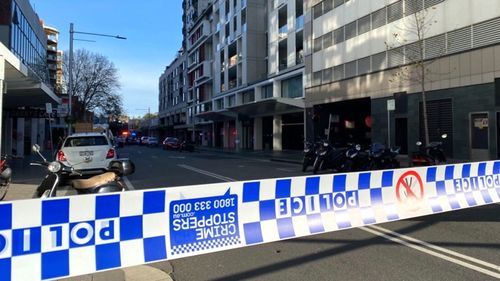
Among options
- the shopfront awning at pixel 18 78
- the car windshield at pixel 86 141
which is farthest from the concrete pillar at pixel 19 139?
the car windshield at pixel 86 141

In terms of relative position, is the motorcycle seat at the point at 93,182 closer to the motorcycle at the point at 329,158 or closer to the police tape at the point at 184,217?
the police tape at the point at 184,217

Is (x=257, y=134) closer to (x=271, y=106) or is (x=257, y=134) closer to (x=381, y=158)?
(x=271, y=106)

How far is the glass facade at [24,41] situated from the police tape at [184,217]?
1018 inches

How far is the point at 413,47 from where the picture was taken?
83.0 feet

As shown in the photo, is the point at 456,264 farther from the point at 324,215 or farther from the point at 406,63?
the point at 406,63

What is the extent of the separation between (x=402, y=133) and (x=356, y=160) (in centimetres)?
1204

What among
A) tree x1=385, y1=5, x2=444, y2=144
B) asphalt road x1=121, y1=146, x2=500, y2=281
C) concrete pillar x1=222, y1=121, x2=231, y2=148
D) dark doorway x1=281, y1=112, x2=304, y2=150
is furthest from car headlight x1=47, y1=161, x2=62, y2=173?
concrete pillar x1=222, y1=121, x2=231, y2=148

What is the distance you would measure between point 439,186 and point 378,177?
1.55m

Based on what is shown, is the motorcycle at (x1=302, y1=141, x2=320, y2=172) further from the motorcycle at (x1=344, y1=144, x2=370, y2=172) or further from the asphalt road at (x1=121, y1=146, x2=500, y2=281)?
the asphalt road at (x1=121, y1=146, x2=500, y2=281)

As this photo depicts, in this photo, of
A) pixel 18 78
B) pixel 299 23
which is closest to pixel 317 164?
pixel 18 78

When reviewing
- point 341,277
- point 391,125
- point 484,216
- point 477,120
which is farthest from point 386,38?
point 341,277

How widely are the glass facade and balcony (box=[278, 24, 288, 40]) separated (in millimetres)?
21996

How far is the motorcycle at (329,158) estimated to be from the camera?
16.5 m

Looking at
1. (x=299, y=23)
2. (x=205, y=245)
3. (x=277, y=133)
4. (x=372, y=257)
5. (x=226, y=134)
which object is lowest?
(x=372, y=257)
